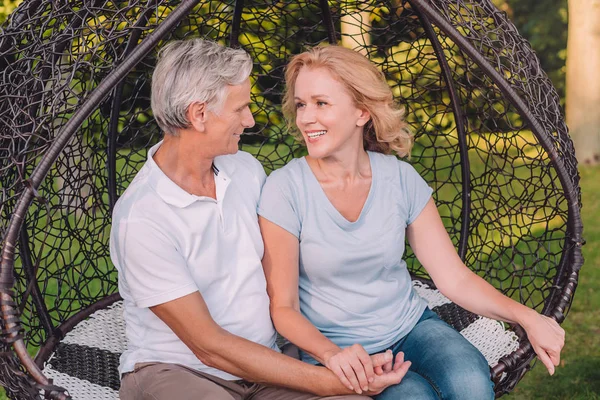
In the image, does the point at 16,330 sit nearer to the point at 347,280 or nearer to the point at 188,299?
the point at 188,299

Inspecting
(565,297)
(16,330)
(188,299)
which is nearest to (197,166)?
(188,299)

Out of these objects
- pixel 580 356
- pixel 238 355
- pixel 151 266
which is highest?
pixel 151 266

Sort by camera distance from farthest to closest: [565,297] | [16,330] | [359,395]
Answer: [565,297]
[359,395]
[16,330]

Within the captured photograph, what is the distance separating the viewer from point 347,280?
2404 mm

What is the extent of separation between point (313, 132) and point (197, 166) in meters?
0.37

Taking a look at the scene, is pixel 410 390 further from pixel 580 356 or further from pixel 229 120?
pixel 580 356

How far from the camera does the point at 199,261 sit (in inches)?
87.7

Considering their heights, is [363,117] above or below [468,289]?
above

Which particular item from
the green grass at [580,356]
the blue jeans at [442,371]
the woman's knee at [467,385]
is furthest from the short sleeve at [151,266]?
the green grass at [580,356]

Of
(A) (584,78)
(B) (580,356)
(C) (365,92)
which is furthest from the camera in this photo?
(A) (584,78)

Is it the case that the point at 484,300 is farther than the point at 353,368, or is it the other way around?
the point at 484,300

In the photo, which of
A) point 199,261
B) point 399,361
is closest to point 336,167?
point 199,261

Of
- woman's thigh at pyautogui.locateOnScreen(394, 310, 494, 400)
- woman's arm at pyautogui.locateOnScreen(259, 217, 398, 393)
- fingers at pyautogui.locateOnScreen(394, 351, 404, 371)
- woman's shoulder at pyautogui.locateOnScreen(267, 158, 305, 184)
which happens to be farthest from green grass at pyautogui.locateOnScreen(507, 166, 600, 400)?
woman's shoulder at pyautogui.locateOnScreen(267, 158, 305, 184)

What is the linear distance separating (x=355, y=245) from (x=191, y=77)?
697 millimetres
